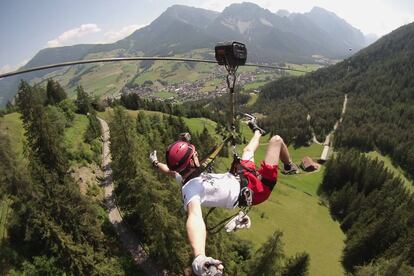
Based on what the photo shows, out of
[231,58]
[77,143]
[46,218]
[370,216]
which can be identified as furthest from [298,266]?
[370,216]

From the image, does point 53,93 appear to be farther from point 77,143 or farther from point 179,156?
point 179,156

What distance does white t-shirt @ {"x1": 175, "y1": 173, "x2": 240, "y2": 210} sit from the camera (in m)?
7.45

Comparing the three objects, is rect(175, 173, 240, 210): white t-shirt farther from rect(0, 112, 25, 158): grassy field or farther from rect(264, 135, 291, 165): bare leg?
rect(0, 112, 25, 158): grassy field

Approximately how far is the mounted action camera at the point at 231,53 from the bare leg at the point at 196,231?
4038mm

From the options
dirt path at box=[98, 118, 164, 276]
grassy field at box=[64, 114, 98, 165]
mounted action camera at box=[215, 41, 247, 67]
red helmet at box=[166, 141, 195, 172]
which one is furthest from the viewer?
grassy field at box=[64, 114, 98, 165]

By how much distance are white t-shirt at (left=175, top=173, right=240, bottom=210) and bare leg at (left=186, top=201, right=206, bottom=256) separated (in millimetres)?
586

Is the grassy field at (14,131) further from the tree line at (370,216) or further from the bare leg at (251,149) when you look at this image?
the tree line at (370,216)

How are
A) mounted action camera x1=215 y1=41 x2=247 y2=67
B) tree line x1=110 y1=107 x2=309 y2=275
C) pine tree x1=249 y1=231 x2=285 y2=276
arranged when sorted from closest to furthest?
mounted action camera x1=215 y1=41 x2=247 y2=67 → tree line x1=110 y1=107 x2=309 y2=275 → pine tree x1=249 y1=231 x2=285 y2=276

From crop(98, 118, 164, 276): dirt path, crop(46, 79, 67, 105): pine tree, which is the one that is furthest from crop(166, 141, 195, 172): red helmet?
crop(46, 79, 67, 105): pine tree

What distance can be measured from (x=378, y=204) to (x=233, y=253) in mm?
46746

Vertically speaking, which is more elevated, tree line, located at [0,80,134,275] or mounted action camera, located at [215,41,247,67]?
mounted action camera, located at [215,41,247,67]

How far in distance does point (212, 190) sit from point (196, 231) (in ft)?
6.63

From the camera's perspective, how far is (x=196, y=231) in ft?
19.1

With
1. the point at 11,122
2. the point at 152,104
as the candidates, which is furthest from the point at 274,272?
the point at 152,104
